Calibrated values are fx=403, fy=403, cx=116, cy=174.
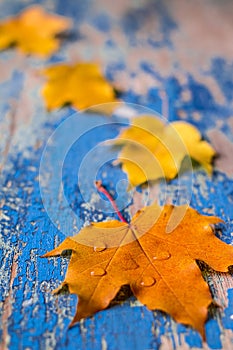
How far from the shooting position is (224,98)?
44.3 inches

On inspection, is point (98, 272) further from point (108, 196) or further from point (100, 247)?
point (108, 196)

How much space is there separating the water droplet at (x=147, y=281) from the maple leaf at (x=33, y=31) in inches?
35.6

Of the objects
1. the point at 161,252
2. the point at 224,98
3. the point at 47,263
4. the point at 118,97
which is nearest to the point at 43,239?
the point at 47,263

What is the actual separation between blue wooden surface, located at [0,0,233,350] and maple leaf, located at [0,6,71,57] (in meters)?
0.05

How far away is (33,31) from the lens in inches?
53.3

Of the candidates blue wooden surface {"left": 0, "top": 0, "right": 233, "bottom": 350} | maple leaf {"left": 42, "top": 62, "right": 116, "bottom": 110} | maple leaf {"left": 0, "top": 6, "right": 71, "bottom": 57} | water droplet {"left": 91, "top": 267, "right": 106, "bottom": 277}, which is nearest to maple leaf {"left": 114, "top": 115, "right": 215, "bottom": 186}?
blue wooden surface {"left": 0, "top": 0, "right": 233, "bottom": 350}

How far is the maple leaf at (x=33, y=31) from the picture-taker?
4.27ft

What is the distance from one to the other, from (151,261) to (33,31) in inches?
39.7

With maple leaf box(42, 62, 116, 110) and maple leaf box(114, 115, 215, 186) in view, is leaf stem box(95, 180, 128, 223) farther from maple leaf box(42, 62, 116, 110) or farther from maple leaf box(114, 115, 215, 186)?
maple leaf box(42, 62, 116, 110)

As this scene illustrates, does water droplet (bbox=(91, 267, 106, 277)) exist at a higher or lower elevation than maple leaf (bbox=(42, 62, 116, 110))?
lower

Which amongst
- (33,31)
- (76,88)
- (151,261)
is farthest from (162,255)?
(33,31)

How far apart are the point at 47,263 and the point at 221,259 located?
28 centimetres

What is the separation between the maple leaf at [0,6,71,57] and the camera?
1302 millimetres

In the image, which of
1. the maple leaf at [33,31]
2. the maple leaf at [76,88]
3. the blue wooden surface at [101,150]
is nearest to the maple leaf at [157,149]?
the blue wooden surface at [101,150]
